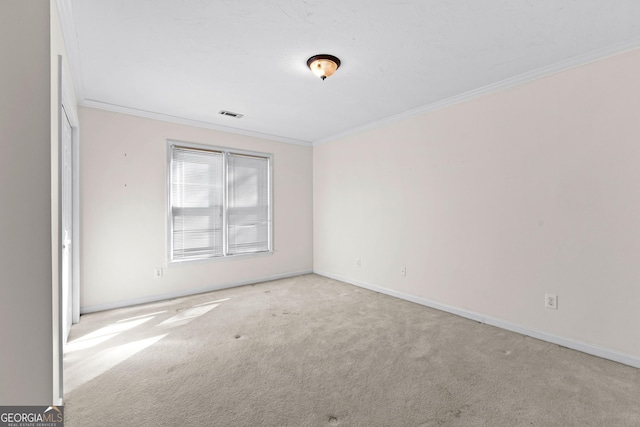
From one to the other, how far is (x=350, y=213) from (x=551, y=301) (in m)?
2.83

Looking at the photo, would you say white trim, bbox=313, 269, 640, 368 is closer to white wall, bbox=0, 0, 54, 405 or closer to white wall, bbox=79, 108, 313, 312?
white wall, bbox=79, 108, 313, 312

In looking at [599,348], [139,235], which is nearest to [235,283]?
[139,235]

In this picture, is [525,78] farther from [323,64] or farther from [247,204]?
[247,204]

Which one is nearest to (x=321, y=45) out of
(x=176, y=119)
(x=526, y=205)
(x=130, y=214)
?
(x=526, y=205)

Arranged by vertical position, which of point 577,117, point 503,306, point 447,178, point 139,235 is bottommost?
point 503,306

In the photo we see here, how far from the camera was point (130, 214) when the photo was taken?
3846 millimetres

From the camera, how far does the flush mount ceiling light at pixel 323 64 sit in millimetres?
2510

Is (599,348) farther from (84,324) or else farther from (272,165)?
(84,324)

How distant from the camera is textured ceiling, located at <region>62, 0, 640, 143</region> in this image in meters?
1.97

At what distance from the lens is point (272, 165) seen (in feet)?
16.9

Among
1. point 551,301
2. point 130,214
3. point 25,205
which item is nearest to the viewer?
point 25,205

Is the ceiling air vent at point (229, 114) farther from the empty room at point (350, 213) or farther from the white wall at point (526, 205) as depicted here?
the white wall at point (526, 205)

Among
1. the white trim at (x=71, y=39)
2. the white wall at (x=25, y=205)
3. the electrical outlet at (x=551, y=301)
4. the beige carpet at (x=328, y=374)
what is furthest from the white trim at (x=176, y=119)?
the electrical outlet at (x=551, y=301)

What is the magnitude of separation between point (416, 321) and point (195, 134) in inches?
154
